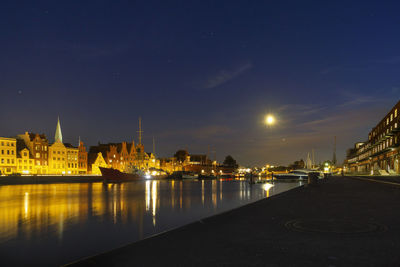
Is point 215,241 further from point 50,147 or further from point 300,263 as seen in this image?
point 50,147

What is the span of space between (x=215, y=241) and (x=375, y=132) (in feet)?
449

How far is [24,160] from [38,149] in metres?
6.80

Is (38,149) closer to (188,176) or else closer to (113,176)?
(113,176)

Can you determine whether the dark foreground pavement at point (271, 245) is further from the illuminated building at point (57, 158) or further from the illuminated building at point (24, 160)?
the illuminated building at point (57, 158)

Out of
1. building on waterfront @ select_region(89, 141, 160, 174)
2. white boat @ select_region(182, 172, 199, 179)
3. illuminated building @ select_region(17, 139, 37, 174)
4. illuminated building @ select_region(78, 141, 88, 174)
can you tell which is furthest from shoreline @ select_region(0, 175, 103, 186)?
white boat @ select_region(182, 172, 199, 179)

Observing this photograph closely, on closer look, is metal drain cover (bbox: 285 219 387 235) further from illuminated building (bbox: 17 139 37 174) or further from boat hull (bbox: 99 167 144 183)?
illuminated building (bbox: 17 139 37 174)

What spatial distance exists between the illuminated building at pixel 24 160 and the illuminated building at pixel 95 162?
80.0ft

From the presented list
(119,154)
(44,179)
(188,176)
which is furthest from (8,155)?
(188,176)

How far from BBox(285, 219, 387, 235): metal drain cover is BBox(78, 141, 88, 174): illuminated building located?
121964 mm

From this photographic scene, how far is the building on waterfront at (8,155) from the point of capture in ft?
312

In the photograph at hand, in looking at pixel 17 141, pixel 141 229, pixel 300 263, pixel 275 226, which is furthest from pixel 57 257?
pixel 17 141

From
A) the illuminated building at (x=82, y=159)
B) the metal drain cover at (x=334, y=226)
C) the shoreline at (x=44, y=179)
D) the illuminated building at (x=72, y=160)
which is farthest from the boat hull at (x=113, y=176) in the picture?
the metal drain cover at (x=334, y=226)

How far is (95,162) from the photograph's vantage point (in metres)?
126

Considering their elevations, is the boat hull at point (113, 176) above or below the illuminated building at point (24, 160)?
below
